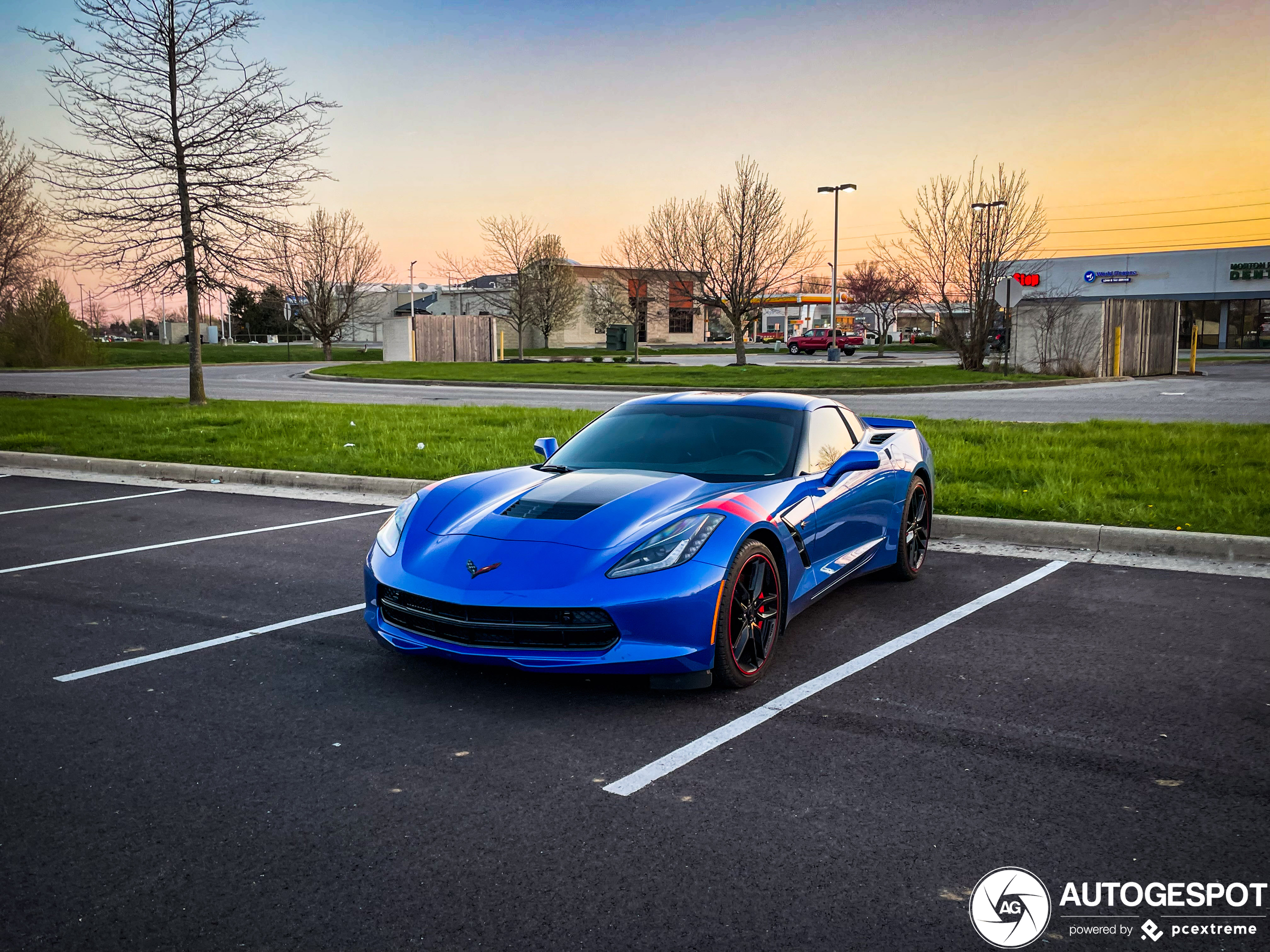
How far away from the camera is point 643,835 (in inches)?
125

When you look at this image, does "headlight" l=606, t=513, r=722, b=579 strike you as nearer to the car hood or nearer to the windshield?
the car hood

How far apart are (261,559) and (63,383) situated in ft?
91.4

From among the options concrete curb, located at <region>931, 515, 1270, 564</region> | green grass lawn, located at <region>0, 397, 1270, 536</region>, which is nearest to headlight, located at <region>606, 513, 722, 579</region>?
concrete curb, located at <region>931, 515, 1270, 564</region>

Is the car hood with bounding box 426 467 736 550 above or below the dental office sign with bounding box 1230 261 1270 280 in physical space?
below

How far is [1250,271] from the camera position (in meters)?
58.0

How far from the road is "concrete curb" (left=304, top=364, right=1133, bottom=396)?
0.48m

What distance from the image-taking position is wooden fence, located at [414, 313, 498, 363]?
46.3 meters

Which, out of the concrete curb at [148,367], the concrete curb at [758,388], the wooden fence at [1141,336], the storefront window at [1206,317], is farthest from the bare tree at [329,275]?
the storefront window at [1206,317]

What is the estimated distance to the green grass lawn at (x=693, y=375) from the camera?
25.8m

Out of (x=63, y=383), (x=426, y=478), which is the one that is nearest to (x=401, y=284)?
(x=63, y=383)

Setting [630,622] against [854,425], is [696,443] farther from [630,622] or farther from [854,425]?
[630,622]

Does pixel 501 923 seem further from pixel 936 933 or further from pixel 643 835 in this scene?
pixel 936 933

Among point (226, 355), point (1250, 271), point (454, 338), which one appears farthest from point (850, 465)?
point (1250, 271)

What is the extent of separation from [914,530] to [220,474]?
7920 mm
